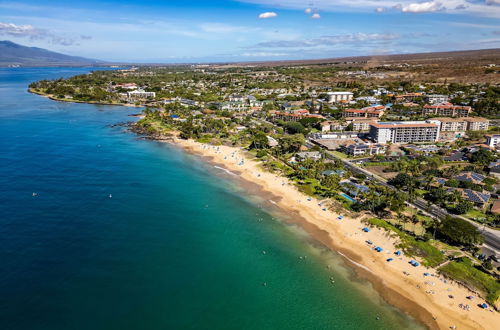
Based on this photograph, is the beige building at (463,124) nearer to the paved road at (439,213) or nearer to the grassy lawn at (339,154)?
the grassy lawn at (339,154)

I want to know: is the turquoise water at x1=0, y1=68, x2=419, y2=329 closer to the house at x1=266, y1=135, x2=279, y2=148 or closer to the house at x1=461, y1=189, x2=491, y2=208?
the house at x1=266, y1=135, x2=279, y2=148

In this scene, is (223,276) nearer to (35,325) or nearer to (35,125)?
(35,325)

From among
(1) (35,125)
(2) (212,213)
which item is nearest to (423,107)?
(2) (212,213)

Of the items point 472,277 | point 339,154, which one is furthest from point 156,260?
point 339,154

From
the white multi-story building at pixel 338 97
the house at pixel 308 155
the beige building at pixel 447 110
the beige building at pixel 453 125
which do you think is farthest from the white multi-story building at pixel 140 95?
the beige building at pixel 453 125

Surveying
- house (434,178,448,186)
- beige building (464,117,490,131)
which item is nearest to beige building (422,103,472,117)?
beige building (464,117,490,131)

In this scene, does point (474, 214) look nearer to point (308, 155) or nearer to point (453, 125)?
point (308, 155)

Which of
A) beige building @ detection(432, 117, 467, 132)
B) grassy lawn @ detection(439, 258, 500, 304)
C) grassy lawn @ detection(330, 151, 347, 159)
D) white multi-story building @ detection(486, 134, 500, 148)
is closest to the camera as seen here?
grassy lawn @ detection(439, 258, 500, 304)
